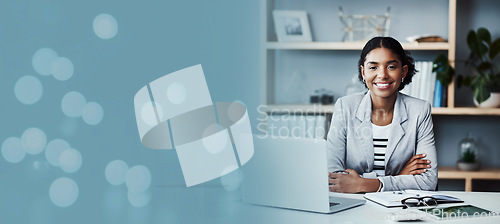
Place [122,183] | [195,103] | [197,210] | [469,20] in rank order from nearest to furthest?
[197,210]
[122,183]
[195,103]
[469,20]

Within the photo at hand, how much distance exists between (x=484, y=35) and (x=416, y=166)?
115 cm

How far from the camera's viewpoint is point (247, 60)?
9.82ft

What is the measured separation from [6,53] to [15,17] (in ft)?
0.29

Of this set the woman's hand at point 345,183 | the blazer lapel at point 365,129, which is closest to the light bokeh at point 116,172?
the woman's hand at point 345,183

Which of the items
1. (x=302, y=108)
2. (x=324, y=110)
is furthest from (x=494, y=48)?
(x=302, y=108)

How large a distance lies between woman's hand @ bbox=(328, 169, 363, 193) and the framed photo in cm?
132

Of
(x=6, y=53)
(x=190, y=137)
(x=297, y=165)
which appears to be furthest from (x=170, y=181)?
(x=6, y=53)

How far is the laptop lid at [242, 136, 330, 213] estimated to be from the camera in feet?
4.53

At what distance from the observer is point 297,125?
9.55ft

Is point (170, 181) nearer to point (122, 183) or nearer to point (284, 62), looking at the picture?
point (122, 183)

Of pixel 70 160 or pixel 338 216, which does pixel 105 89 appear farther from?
pixel 338 216

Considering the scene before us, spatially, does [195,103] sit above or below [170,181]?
above

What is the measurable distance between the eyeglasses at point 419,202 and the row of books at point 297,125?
136cm

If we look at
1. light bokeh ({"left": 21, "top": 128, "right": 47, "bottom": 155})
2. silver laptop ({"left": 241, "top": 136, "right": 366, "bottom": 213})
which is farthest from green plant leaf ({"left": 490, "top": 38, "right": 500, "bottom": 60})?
light bokeh ({"left": 21, "top": 128, "right": 47, "bottom": 155})
